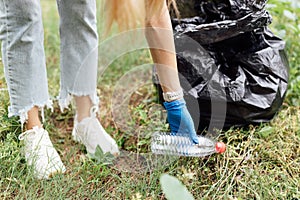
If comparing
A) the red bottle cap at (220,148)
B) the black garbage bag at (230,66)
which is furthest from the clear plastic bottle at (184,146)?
the black garbage bag at (230,66)

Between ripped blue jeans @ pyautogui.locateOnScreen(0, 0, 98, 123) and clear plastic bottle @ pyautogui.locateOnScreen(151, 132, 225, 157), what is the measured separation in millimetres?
411

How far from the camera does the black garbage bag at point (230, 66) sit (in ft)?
6.79

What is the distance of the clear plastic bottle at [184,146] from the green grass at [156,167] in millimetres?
48

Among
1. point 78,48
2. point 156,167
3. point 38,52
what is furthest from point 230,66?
point 38,52

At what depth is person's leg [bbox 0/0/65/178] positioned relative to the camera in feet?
5.88

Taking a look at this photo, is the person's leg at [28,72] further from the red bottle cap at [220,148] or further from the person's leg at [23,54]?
the red bottle cap at [220,148]

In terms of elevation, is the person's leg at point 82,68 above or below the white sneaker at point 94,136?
above

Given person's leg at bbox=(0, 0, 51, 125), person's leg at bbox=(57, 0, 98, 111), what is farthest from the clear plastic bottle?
person's leg at bbox=(0, 0, 51, 125)

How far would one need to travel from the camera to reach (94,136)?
2.19m

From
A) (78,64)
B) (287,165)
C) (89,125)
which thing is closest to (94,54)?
(78,64)

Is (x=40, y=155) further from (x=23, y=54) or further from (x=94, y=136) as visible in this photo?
(x=23, y=54)

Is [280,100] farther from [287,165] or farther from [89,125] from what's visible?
[89,125]

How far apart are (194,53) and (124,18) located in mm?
531

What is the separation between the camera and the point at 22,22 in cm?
179
